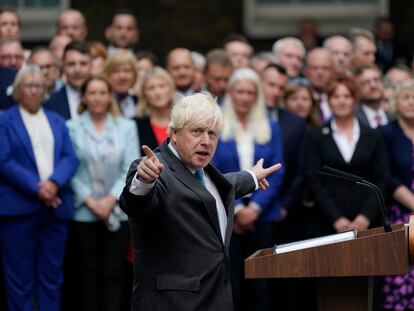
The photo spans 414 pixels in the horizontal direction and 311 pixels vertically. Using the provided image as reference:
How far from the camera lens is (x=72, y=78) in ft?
31.6

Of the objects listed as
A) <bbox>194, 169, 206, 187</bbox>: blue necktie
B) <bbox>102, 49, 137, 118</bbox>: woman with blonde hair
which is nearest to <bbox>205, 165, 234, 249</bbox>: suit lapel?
<bbox>194, 169, 206, 187</bbox>: blue necktie

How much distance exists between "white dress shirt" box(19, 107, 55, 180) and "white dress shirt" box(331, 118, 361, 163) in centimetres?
237

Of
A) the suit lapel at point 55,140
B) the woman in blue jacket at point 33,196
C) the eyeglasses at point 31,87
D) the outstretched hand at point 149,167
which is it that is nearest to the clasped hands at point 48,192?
the woman in blue jacket at point 33,196

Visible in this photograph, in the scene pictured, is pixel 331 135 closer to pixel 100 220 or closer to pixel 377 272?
pixel 100 220

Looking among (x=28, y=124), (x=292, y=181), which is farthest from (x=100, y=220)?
(x=292, y=181)

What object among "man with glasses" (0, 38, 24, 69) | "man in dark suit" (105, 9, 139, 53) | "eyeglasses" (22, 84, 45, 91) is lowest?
"eyeglasses" (22, 84, 45, 91)

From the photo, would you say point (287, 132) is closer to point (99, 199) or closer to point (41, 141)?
point (99, 199)

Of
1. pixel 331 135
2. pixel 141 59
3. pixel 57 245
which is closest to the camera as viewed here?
pixel 57 245

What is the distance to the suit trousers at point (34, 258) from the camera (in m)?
8.56

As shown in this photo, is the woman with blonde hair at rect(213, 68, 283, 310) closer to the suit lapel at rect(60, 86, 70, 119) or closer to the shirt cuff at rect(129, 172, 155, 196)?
the suit lapel at rect(60, 86, 70, 119)

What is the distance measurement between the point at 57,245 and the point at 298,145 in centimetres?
233

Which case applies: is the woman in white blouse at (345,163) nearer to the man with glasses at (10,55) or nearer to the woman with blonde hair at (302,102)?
the woman with blonde hair at (302,102)

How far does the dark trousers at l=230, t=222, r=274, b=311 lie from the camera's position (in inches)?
350

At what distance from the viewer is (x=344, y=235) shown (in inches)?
226
